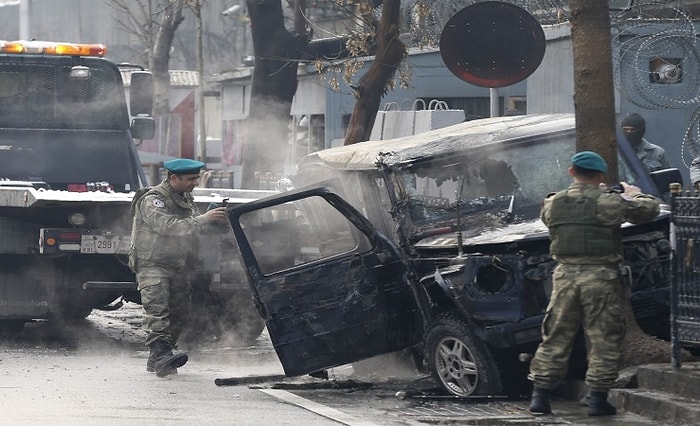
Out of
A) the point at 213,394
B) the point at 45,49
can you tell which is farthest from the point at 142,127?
the point at 213,394

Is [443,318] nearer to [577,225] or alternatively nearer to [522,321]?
[522,321]

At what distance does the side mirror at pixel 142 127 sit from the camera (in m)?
13.8

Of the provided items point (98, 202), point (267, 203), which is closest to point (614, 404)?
point (267, 203)

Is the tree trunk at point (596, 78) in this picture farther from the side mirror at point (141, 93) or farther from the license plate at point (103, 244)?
the side mirror at point (141, 93)

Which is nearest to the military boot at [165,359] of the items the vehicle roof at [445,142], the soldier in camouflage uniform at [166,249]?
the soldier in camouflage uniform at [166,249]

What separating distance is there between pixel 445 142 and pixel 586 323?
2138 mm

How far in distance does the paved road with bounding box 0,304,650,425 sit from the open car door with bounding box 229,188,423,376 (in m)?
0.31

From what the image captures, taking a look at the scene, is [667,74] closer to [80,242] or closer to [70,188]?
[70,188]

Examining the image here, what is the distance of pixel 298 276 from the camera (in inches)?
357

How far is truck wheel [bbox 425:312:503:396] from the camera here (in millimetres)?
8352

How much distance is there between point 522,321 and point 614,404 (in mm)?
711

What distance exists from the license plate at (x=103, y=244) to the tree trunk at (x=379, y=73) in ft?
13.7

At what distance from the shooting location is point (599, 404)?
7.75 meters

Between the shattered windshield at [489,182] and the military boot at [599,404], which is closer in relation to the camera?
the military boot at [599,404]
